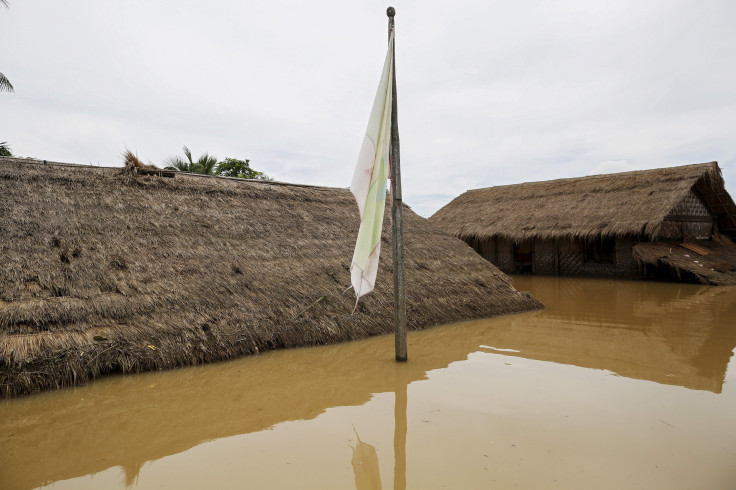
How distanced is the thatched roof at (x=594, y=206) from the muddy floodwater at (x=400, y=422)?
7778 mm

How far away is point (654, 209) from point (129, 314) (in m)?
12.3

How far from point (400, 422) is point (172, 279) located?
299 centimetres

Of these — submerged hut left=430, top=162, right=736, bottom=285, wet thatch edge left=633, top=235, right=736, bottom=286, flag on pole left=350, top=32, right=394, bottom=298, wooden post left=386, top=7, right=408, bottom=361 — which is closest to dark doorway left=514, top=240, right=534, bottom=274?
submerged hut left=430, top=162, right=736, bottom=285

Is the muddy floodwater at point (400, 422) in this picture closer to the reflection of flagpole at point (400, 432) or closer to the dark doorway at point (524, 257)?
the reflection of flagpole at point (400, 432)

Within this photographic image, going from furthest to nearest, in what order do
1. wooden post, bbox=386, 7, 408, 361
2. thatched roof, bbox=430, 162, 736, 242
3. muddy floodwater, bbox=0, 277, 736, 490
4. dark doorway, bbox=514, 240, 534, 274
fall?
1. dark doorway, bbox=514, 240, 534, 274
2. thatched roof, bbox=430, 162, 736, 242
3. wooden post, bbox=386, 7, 408, 361
4. muddy floodwater, bbox=0, 277, 736, 490

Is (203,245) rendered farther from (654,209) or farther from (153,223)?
(654,209)

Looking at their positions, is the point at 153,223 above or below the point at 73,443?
above

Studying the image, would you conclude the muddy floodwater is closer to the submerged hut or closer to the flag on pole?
the flag on pole

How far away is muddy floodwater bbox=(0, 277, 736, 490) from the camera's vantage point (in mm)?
2615

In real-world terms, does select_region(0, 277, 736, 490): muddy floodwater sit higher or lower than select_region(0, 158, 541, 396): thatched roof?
lower

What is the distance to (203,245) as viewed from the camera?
19.2ft

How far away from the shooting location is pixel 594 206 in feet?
45.4

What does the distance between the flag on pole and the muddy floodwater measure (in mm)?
973

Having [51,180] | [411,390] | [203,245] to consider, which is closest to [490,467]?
[411,390]
